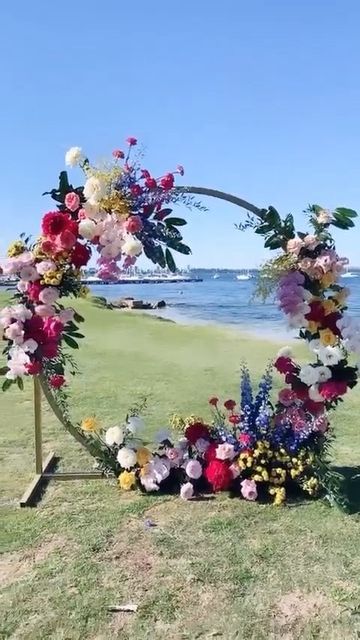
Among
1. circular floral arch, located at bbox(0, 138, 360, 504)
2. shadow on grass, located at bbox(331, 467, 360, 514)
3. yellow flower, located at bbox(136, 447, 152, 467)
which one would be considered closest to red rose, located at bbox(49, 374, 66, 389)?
circular floral arch, located at bbox(0, 138, 360, 504)

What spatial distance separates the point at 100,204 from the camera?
14.8ft

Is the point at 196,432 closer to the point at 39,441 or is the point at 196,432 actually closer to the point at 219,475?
the point at 219,475

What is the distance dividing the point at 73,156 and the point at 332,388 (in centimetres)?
252

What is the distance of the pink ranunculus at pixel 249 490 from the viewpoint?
460 centimetres

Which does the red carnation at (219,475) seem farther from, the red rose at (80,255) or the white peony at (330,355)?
the red rose at (80,255)

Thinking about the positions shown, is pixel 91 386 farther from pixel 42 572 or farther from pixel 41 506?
pixel 42 572

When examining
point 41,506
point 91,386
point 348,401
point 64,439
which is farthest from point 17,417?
point 348,401

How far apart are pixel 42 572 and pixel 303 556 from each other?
152cm

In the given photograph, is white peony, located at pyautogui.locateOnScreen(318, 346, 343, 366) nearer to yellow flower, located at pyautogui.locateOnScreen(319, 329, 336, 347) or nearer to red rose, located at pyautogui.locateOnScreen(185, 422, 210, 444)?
yellow flower, located at pyautogui.locateOnScreen(319, 329, 336, 347)

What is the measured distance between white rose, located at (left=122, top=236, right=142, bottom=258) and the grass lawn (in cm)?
180

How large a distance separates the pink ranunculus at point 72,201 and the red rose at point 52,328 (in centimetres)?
83

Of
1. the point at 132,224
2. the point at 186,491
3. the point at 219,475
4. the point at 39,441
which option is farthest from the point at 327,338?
the point at 39,441

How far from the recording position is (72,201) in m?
4.56

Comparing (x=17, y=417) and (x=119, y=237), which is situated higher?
(x=119, y=237)
